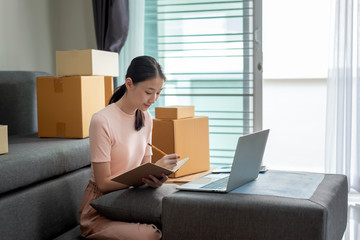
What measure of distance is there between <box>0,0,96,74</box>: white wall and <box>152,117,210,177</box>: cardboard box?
1.23 meters

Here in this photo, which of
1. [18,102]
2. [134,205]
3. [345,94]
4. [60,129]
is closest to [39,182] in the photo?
[134,205]

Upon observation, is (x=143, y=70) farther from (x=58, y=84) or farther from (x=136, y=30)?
(x=136, y=30)

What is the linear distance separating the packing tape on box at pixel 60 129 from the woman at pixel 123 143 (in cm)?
75

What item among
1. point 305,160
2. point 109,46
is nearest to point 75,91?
point 109,46

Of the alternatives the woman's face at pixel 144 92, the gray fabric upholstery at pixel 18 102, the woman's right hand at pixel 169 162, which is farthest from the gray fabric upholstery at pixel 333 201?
the gray fabric upholstery at pixel 18 102

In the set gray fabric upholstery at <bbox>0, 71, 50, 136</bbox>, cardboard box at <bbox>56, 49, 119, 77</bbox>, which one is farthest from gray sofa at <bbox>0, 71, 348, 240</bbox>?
cardboard box at <bbox>56, 49, 119, 77</bbox>

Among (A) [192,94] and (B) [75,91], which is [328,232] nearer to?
(B) [75,91]

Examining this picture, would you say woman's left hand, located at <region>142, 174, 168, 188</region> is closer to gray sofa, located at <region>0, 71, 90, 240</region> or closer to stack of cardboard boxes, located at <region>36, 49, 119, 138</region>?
gray sofa, located at <region>0, 71, 90, 240</region>

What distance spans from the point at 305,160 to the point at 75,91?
4.01 metres

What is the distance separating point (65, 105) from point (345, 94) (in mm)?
2042

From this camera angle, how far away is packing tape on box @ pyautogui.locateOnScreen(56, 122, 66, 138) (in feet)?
9.31

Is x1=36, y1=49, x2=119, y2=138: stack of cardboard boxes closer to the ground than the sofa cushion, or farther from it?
farther from it

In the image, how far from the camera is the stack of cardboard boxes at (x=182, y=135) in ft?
9.84

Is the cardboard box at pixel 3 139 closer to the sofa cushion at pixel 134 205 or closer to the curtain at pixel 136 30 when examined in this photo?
the sofa cushion at pixel 134 205
